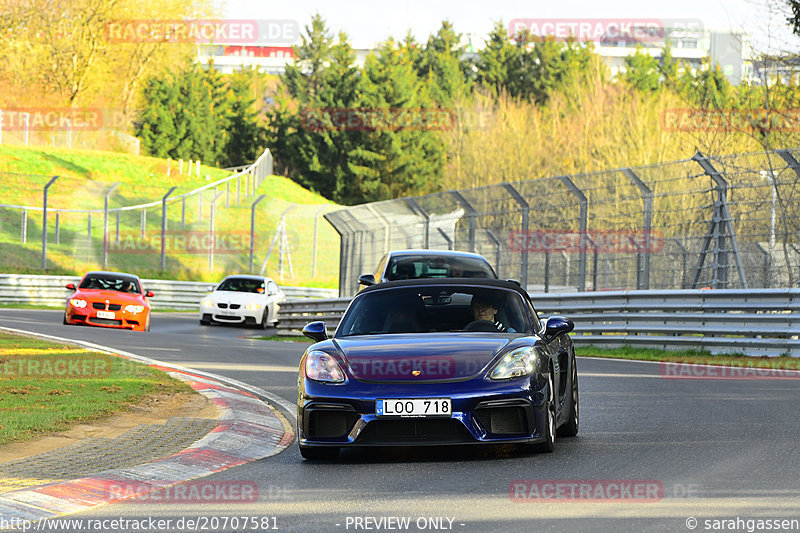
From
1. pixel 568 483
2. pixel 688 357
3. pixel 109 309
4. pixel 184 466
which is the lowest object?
pixel 109 309

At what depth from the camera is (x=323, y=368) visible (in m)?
8.31

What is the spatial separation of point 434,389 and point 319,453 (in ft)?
3.47

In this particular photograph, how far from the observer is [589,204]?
21.1 metres

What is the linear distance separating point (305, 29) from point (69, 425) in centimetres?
11085

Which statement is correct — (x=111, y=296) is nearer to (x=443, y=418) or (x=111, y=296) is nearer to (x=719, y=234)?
(x=719, y=234)

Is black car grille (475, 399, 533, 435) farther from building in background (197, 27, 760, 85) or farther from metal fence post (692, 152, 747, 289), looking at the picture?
building in background (197, 27, 760, 85)

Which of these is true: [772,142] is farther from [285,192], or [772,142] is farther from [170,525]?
[285,192]

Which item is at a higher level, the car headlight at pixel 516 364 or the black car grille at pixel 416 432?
the car headlight at pixel 516 364

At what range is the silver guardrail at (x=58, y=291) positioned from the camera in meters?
36.8

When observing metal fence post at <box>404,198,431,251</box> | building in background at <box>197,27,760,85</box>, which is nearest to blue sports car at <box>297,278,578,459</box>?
metal fence post at <box>404,198,431,251</box>

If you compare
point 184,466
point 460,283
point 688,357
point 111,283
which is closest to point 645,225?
point 688,357

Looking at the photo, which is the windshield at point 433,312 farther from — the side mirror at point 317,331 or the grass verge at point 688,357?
the grass verge at point 688,357

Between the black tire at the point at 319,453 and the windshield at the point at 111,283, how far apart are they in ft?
59.5

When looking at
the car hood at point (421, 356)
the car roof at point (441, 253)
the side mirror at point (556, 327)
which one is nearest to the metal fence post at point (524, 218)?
the car roof at point (441, 253)
